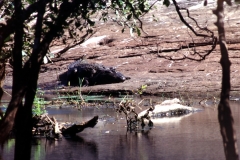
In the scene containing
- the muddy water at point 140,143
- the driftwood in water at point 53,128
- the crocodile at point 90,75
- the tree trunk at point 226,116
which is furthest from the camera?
the crocodile at point 90,75

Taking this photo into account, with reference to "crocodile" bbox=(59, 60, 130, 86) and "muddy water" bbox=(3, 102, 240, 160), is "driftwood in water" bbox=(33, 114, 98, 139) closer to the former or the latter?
"muddy water" bbox=(3, 102, 240, 160)

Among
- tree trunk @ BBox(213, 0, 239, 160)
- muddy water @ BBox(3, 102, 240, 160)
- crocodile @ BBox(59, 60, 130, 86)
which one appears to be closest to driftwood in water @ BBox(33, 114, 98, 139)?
muddy water @ BBox(3, 102, 240, 160)

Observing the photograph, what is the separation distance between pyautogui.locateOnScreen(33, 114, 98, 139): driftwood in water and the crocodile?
29.1ft

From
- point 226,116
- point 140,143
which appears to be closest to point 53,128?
point 140,143

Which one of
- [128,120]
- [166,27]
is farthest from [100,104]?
[166,27]

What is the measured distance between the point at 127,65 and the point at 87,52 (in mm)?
2644

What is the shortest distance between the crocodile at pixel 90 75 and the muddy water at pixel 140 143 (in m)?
7.45

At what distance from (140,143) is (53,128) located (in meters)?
1.56

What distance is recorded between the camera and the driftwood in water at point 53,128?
32.2 feet

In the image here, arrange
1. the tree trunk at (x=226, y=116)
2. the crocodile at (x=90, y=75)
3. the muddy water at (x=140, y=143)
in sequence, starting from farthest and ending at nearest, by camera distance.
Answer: the crocodile at (x=90, y=75) < the muddy water at (x=140, y=143) < the tree trunk at (x=226, y=116)

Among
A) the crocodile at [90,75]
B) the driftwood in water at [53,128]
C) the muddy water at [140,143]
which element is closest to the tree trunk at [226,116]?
the muddy water at [140,143]

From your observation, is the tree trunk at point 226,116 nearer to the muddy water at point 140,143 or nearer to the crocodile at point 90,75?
the muddy water at point 140,143

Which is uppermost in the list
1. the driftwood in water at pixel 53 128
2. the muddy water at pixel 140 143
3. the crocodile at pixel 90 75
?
the crocodile at pixel 90 75

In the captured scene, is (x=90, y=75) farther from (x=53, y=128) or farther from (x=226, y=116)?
(x=226, y=116)
